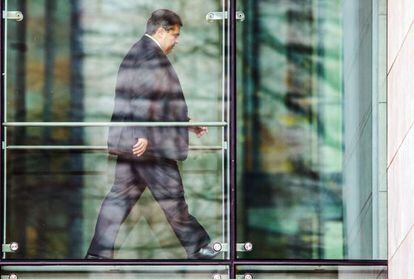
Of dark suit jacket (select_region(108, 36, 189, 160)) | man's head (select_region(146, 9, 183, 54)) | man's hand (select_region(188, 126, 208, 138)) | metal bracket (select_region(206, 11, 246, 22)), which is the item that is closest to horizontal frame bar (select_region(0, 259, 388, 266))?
dark suit jacket (select_region(108, 36, 189, 160))

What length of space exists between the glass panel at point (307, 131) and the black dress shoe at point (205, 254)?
10.2 inches

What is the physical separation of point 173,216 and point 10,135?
5.33ft

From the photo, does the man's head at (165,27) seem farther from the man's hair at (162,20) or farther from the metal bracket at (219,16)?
the metal bracket at (219,16)

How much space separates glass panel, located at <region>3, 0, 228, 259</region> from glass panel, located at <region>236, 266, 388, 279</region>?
0.35 meters

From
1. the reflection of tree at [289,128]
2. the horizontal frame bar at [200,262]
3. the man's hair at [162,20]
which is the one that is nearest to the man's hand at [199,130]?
the reflection of tree at [289,128]

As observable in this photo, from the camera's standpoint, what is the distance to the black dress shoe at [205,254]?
38.1 feet

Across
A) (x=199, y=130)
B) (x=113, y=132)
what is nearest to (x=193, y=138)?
(x=199, y=130)

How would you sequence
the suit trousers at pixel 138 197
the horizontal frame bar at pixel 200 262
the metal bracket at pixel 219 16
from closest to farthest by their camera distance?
the horizontal frame bar at pixel 200 262 → the suit trousers at pixel 138 197 → the metal bracket at pixel 219 16

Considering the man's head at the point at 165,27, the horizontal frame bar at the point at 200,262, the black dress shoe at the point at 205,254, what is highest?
the man's head at the point at 165,27

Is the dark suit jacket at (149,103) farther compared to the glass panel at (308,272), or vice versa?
the dark suit jacket at (149,103)

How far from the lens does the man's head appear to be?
1178cm

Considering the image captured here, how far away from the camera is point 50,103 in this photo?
11.7 metres

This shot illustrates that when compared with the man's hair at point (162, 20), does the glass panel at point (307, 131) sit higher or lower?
lower

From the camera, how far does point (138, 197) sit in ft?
38.3
